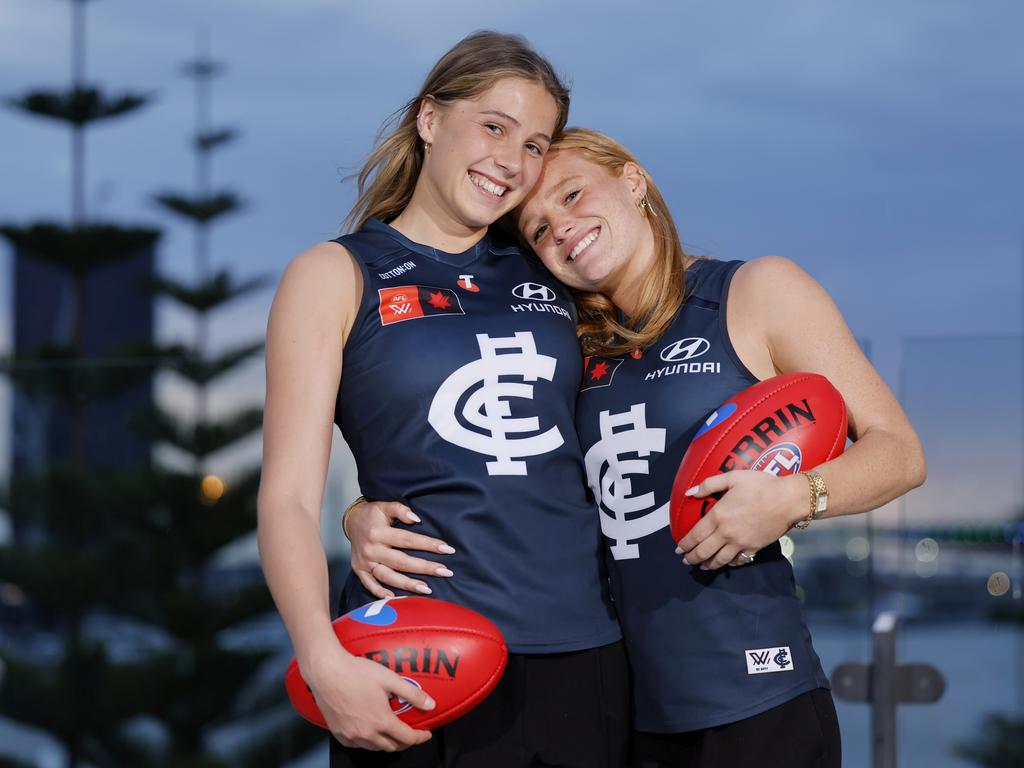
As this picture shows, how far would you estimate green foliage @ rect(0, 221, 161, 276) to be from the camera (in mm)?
8859

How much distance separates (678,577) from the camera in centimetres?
162

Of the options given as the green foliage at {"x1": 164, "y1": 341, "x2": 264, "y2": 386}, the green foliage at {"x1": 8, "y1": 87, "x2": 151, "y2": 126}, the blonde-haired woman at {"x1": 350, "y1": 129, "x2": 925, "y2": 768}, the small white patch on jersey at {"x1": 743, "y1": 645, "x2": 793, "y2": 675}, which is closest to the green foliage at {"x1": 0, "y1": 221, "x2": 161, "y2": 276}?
the green foliage at {"x1": 8, "y1": 87, "x2": 151, "y2": 126}

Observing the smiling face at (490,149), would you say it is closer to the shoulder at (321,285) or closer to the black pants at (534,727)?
the shoulder at (321,285)

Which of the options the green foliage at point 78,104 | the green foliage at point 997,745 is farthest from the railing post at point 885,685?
the green foliage at point 78,104

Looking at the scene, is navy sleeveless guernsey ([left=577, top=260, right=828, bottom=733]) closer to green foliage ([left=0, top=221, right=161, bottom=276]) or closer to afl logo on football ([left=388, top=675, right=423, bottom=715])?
afl logo on football ([left=388, top=675, right=423, bottom=715])

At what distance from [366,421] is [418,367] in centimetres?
11

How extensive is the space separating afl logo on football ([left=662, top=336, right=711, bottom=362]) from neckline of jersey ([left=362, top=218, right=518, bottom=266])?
12.0 inches

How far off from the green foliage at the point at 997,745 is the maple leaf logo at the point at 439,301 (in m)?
2.03

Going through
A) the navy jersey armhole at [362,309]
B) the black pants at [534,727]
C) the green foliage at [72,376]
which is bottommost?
the green foliage at [72,376]

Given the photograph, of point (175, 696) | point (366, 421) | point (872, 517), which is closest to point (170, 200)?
point (175, 696)

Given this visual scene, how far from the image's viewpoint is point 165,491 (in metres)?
5.03

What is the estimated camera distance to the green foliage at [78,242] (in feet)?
29.1

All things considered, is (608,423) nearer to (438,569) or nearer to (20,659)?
(438,569)

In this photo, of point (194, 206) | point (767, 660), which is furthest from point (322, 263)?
point (194, 206)
